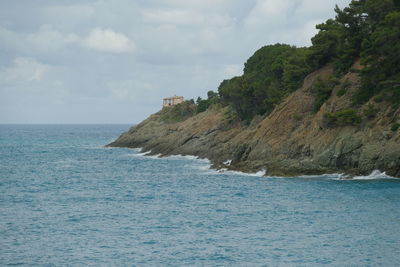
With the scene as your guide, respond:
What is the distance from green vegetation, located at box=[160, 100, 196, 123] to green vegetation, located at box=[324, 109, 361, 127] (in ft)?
240

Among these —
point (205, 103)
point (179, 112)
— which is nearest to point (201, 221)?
point (205, 103)

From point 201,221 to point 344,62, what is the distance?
136 ft

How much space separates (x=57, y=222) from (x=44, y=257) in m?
9.64

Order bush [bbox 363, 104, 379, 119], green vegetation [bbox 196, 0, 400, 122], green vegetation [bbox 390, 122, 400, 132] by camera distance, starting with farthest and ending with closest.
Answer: green vegetation [bbox 196, 0, 400, 122] < bush [bbox 363, 104, 379, 119] < green vegetation [bbox 390, 122, 400, 132]

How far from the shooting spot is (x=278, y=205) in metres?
47.0

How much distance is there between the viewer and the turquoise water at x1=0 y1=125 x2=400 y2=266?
31.8m

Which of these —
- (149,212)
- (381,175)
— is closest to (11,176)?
(149,212)

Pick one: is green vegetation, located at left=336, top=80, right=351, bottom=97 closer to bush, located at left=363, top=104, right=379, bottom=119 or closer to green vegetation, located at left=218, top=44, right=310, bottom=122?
bush, located at left=363, top=104, right=379, bottom=119

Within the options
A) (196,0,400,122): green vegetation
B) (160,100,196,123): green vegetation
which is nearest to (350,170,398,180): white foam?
(196,0,400,122): green vegetation

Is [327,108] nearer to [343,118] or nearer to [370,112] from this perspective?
[343,118]

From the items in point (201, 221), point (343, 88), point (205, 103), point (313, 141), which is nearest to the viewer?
point (201, 221)

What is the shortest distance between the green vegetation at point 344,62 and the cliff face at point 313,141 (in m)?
1.67

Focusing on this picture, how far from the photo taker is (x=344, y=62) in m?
74.6

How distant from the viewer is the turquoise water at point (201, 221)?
31.8 m
